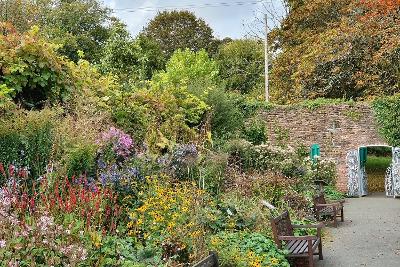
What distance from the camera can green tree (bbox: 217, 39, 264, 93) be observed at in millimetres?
35000

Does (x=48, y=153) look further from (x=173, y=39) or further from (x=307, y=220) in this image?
(x=173, y=39)

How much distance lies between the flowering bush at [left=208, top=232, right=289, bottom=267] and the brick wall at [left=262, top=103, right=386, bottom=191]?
13.5 meters

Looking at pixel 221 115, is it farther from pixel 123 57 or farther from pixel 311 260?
pixel 311 260

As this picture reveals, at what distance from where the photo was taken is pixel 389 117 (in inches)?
781

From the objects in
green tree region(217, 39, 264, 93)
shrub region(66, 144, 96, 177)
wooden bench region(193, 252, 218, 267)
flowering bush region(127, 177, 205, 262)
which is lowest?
wooden bench region(193, 252, 218, 267)

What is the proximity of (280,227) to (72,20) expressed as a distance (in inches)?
1049

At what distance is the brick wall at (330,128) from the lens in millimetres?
20469

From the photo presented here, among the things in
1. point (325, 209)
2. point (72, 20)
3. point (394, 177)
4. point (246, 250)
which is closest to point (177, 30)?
point (72, 20)

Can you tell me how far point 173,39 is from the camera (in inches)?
1467

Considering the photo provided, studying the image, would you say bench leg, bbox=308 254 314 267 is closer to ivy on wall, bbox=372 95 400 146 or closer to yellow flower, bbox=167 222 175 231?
yellow flower, bbox=167 222 175 231

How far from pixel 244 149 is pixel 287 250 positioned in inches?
278

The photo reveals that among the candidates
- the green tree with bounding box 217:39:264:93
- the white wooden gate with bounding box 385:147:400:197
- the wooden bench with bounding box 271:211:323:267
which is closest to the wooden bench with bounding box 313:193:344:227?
the wooden bench with bounding box 271:211:323:267

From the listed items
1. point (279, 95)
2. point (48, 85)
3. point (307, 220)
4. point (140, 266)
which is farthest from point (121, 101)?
point (279, 95)

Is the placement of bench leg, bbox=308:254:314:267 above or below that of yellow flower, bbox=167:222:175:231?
below
